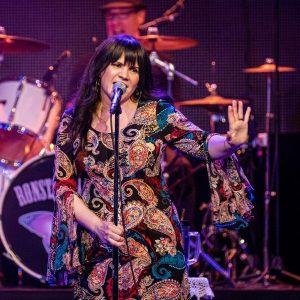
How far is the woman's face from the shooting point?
331 centimetres

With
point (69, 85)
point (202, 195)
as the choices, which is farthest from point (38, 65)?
point (202, 195)

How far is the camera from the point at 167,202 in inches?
128

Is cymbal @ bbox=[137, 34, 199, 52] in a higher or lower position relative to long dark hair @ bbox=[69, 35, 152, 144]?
higher

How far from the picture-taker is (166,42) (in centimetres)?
668

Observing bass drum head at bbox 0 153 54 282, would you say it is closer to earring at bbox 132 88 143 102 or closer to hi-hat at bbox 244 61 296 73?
hi-hat at bbox 244 61 296 73

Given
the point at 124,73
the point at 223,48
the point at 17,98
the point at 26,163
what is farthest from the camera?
the point at 223,48

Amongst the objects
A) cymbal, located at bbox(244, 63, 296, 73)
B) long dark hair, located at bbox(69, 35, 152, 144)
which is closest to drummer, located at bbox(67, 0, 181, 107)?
cymbal, located at bbox(244, 63, 296, 73)

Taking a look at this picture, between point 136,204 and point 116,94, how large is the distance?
0.45 meters

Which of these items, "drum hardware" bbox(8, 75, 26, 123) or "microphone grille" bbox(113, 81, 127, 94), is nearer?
"microphone grille" bbox(113, 81, 127, 94)

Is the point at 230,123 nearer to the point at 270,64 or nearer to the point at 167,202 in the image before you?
the point at 167,202

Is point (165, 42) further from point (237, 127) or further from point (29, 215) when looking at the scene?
point (237, 127)

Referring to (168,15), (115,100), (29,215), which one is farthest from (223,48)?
(115,100)

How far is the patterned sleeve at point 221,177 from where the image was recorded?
3.31m

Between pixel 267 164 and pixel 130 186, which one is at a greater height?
pixel 130 186
